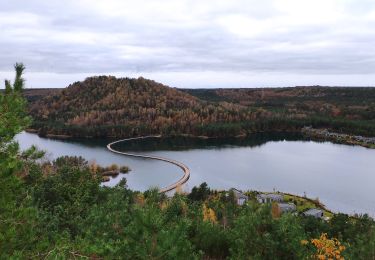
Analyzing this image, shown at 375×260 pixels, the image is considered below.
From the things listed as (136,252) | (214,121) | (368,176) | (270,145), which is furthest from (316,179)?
Result: (214,121)

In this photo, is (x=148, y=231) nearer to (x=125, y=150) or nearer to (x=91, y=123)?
(x=125, y=150)

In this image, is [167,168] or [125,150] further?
[125,150]

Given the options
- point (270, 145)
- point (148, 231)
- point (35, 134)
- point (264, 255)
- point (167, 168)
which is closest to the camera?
point (148, 231)

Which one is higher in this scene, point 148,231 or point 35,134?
point 148,231

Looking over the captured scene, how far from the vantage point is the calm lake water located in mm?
64106

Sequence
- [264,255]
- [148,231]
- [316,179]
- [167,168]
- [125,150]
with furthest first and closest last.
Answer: [125,150], [167,168], [316,179], [264,255], [148,231]

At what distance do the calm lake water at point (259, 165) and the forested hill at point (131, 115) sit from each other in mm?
13860

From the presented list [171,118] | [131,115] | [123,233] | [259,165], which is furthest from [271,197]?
[131,115]

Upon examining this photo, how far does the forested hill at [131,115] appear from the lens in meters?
140

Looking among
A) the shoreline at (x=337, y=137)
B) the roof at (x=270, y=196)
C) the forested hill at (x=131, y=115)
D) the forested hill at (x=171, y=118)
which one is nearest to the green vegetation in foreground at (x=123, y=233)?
the roof at (x=270, y=196)

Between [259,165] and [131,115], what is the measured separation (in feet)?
302

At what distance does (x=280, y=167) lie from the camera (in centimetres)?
8244

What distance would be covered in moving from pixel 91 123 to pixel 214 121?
159 ft

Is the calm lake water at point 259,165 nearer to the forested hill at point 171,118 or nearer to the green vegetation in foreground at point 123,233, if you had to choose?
the forested hill at point 171,118
